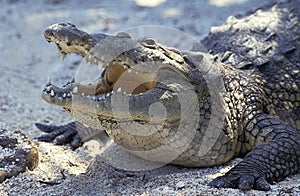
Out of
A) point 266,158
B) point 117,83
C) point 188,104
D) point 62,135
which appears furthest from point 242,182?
point 62,135

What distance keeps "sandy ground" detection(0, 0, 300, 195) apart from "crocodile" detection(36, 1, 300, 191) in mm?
178

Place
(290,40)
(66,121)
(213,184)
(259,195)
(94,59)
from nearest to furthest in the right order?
(259,195)
(213,184)
(94,59)
(290,40)
(66,121)

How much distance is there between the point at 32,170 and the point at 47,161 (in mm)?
294

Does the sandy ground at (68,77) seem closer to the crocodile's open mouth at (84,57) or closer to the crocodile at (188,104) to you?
the crocodile at (188,104)

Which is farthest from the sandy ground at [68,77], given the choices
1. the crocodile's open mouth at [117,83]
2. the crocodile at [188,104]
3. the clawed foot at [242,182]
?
the crocodile's open mouth at [117,83]

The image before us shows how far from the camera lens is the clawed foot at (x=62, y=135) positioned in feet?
15.8

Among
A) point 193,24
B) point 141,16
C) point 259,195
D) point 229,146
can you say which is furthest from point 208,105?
point 141,16

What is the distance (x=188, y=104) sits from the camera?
12.3ft

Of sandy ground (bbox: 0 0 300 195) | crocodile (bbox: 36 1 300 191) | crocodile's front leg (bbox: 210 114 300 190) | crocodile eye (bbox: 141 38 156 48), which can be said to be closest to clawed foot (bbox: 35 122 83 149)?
sandy ground (bbox: 0 0 300 195)

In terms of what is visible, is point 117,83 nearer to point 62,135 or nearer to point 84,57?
→ point 84,57

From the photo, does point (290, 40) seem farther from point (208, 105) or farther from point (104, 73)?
point (104, 73)

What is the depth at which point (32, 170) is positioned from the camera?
12.6 feet

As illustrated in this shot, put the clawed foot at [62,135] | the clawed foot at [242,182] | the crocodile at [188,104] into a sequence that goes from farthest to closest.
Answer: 1. the clawed foot at [62,135]
2. the crocodile at [188,104]
3. the clawed foot at [242,182]

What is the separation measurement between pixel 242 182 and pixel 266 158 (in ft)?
1.52
